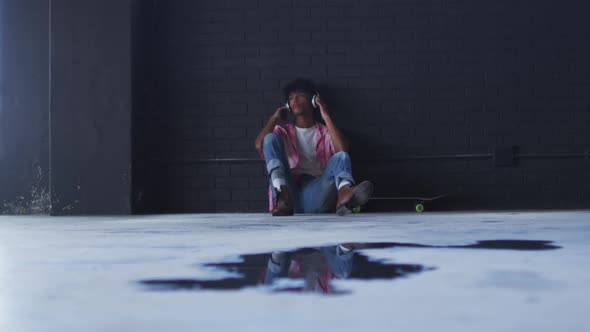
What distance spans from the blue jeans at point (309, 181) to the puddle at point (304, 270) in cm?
227

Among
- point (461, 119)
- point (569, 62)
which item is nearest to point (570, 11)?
point (569, 62)

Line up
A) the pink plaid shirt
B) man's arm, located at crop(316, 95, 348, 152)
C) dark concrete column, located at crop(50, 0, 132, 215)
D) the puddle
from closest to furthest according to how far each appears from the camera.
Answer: the puddle, man's arm, located at crop(316, 95, 348, 152), the pink plaid shirt, dark concrete column, located at crop(50, 0, 132, 215)

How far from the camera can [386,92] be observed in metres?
4.96

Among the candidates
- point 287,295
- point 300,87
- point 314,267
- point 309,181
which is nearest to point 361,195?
point 309,181

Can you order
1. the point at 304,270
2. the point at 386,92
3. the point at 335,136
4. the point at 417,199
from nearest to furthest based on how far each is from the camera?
1. the point at 304,270
2. the point at 335,136
3. the point at 417,199
4. the point at 386,92

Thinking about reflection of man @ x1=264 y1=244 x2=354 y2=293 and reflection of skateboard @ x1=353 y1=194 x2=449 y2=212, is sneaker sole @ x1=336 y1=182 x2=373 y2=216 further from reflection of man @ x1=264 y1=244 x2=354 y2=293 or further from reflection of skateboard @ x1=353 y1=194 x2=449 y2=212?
reflection of man @ x1=264 y1=244 x2=354 y2=293

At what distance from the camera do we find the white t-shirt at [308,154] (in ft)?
14.8

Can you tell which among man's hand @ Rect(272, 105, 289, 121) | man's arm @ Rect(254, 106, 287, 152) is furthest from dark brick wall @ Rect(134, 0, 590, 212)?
man's arm @ Rect(254, 106, 287, 152)

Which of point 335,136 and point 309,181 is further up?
point 335,136

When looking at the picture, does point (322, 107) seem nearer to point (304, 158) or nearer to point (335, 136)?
point (335, 136)

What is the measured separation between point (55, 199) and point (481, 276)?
13.4 ft

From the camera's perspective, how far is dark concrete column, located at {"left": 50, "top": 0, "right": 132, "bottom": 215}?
4.84 meters

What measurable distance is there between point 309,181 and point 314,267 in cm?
294

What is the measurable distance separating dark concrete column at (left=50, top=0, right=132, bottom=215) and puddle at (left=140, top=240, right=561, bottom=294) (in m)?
3.24
